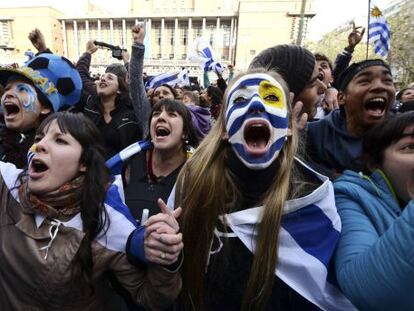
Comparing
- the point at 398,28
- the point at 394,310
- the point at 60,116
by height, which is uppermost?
the point at 398,28

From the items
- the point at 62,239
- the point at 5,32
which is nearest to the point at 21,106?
the point at 62,239

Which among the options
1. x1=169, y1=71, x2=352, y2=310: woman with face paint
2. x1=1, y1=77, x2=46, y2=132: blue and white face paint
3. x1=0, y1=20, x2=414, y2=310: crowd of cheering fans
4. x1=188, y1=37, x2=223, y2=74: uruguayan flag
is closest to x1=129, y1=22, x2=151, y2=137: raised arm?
x1=1, y1=77, x2=46, y2=132: blue and white face paint

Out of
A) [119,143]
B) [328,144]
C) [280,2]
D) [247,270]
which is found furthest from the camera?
[280,2]

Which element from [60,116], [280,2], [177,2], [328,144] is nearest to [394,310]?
[328,144]

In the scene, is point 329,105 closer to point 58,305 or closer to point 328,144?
point 328,144

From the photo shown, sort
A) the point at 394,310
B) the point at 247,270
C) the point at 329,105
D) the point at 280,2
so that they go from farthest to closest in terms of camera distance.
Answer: the point at 280,2 < the point at 329,105 < the point at 247,270 < the point at 394,310

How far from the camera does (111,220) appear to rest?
4.70 feet

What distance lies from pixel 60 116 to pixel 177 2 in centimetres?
7385

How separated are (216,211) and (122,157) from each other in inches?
44.7

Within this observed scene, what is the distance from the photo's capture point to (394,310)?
3.31ft

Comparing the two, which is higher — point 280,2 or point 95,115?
point 280,2

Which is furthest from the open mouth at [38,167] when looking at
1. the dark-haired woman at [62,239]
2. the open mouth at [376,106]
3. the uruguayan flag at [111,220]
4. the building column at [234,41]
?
the building column at [234,41]

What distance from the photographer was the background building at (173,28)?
54000mm

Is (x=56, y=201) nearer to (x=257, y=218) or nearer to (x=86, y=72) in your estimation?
(x=257, y=218)
